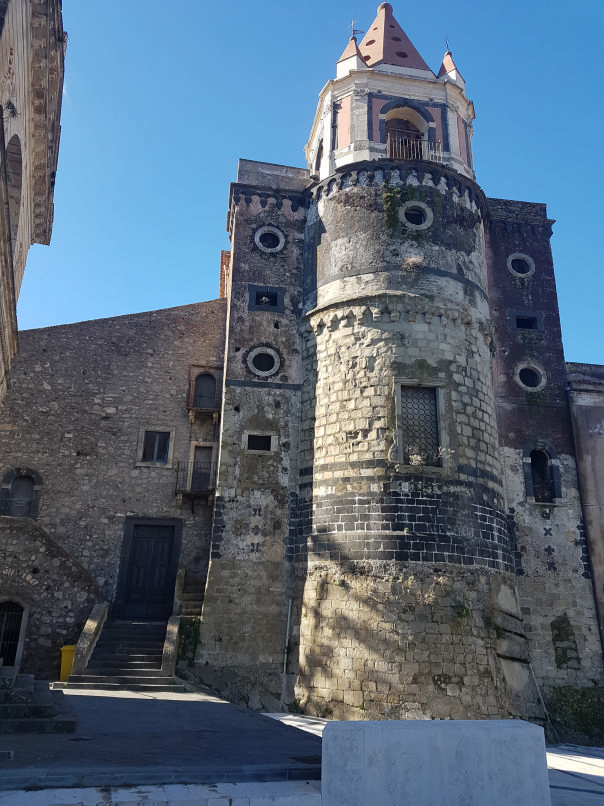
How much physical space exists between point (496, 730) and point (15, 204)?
34.1 ft

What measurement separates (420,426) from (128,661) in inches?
317

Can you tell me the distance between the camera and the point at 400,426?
1441cm

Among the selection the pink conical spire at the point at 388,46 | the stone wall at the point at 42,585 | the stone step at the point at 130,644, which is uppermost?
the pink conical spire at the point at 388,46

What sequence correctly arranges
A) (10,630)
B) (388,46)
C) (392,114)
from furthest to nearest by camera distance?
(388,46), (392,114), (10,630)

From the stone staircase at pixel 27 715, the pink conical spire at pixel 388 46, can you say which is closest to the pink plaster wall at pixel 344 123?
the pink conical spire at pixel 388 46

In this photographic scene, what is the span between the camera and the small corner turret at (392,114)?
1764 cm

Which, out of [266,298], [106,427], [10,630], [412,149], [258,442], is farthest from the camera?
[412,149]

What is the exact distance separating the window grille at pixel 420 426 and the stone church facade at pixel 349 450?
0.05 m

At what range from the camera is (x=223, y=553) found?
15109 mm

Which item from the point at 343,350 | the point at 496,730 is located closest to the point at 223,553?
the point at 343,350

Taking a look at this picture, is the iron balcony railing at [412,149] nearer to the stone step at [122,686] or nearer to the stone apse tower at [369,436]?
the stone apse tower at [369,436]

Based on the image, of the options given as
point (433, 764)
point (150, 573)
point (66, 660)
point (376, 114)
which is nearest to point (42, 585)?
point (66, 660)

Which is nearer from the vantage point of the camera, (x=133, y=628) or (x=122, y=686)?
(x=122, y=686)

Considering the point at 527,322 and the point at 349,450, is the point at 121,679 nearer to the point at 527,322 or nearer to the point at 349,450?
the point at 349,450
